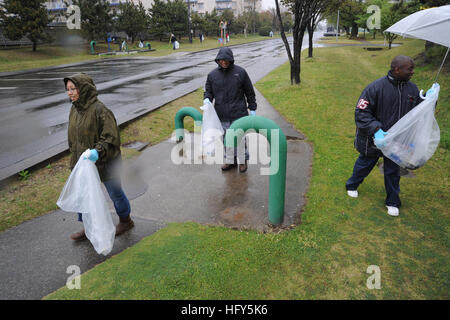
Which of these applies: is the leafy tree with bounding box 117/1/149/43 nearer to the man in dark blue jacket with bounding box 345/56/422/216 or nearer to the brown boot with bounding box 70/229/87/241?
the brown boot with bounding box 70/229/87/241

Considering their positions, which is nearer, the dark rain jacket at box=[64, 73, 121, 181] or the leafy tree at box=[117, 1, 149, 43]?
the dark rain jacket at box=[64, 73, 121, 181]

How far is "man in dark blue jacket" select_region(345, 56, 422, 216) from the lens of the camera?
3.22 m

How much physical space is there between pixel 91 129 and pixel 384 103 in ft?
10.3

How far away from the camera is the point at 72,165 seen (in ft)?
10.4

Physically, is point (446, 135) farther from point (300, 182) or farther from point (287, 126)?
point (300, 182)

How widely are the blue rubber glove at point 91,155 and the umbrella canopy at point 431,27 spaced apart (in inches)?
158

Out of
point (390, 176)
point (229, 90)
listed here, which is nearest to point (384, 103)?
point (390, 176)

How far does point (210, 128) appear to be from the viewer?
4523 mm

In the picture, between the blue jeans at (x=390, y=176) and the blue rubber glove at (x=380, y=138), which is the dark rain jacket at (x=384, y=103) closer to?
the blue rubber glove at (x=380, y=138)

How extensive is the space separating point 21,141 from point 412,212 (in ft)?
23.7

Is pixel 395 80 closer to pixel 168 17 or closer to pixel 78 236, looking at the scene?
pixel 78 236

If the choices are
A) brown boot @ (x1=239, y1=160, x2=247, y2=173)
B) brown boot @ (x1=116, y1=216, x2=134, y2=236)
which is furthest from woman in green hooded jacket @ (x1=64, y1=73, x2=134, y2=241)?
brown boot @ (x1=239, y1=160, x2=247, y2=173)

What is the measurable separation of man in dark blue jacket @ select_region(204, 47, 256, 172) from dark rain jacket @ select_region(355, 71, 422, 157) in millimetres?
1698

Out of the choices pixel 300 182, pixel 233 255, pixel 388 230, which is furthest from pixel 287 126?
pixel 233 255
